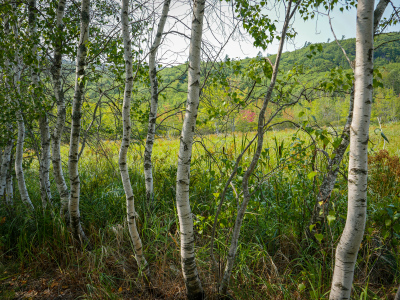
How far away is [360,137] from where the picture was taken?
1287 mm

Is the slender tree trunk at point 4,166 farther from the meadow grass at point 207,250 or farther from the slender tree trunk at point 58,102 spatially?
the slender tree trunk at point 58,102

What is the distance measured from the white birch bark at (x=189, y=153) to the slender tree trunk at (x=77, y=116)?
124cm

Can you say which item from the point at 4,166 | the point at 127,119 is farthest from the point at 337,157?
the point at 4,166

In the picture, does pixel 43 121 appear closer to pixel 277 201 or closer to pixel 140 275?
pixel 140 275

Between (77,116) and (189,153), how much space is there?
160cm

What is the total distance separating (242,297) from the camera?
2213mm

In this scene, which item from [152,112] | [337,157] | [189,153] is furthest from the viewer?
[152,112]

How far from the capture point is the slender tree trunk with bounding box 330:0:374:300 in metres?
1.24

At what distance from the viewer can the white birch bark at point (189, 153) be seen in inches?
70.5

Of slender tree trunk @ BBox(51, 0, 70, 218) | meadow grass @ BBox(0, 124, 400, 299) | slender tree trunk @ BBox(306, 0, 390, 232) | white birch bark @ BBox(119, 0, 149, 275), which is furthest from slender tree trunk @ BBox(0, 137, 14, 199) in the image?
slender tree trunk @ BBox(306, 0, 390, 232)

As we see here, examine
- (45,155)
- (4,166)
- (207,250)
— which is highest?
(45,155)

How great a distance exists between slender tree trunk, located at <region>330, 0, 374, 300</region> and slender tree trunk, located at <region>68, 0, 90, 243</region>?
232 centimetres

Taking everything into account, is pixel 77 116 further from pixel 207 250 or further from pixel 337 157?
pixel 337 157

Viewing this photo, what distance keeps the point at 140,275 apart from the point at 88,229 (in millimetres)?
1330
